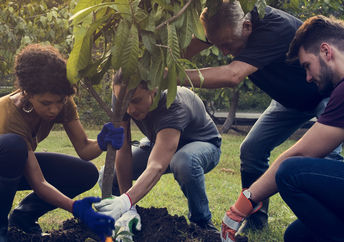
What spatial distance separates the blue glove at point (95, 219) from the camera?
218 cm

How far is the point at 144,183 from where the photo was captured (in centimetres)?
245

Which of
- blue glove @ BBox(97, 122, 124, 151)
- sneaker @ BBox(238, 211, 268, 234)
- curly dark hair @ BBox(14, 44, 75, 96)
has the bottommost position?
sneaker @ BBox(238, 211, 268, 234)

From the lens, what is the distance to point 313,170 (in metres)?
2.20

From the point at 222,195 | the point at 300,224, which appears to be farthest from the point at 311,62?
the point at 222,195

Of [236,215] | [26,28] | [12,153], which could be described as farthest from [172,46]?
[26,28]

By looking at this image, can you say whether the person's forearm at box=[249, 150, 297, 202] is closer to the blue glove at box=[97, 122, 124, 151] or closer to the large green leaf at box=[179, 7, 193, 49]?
the blue glove at box=[97, 122, 124, 151]

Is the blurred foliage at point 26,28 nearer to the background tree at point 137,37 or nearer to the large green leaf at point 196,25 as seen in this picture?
the background tree at point 137,37

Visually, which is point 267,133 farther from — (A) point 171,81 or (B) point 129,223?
(A) point 171,81

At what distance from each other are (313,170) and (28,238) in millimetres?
1733

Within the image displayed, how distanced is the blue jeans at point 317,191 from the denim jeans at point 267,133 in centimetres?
101

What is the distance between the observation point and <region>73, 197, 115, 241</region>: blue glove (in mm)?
2178

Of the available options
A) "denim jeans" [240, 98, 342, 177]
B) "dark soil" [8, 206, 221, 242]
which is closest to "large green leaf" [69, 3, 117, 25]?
"dark soil" [8, 206, 221, 242]

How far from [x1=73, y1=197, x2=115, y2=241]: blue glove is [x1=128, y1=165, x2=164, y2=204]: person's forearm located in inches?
8.4

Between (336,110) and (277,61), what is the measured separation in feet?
2.76
